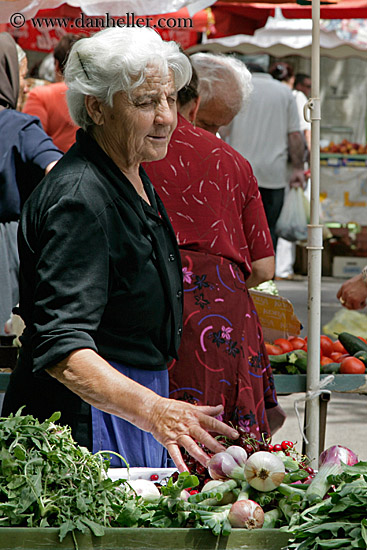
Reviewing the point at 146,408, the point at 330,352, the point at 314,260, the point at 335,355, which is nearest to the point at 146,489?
the point at 146,408

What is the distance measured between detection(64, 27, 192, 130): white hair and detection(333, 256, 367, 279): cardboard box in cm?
894

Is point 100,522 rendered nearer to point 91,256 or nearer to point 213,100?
point 91,256

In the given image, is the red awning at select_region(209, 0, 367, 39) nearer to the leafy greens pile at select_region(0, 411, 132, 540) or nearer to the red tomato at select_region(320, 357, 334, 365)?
the red tomato at select_region(320, 357, 334, 365)

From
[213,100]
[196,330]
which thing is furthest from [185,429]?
[213,100]

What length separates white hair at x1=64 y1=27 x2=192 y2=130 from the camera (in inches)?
85.7

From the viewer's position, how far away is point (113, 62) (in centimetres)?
217

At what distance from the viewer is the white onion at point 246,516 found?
180cm

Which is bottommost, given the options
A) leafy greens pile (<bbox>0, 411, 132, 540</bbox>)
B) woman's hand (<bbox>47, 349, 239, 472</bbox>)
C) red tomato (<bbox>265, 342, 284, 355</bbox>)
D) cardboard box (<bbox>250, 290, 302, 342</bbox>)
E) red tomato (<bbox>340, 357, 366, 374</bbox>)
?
red tomato (<bbox>340, 357, 366, 374</bbox>)

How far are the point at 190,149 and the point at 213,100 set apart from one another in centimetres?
58

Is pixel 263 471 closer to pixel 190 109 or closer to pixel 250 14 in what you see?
pixel 190 109

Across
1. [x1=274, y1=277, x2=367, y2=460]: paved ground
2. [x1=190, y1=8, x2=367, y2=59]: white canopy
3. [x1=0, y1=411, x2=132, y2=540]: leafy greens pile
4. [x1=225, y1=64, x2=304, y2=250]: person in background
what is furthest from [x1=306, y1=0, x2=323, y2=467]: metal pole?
[x1=190, y1=8, x2=367, y2=59]: white canopy

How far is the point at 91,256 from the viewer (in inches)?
80.9

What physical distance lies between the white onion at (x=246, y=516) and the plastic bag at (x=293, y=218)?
795 centimetres

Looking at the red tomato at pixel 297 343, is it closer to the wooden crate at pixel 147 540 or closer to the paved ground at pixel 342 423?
the paved ground at pixel 342 423
